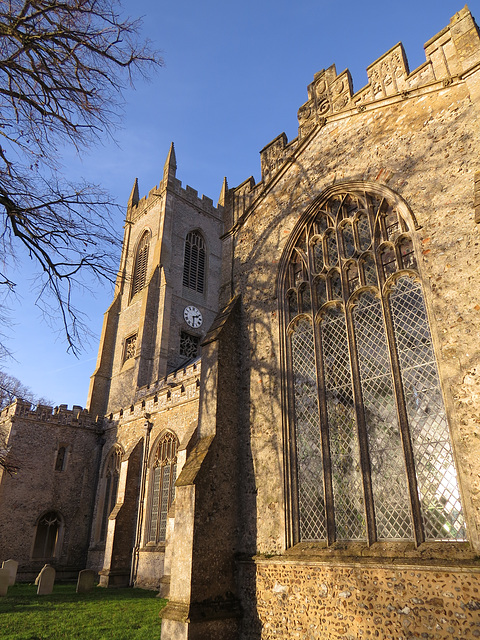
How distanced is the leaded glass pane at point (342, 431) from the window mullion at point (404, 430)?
789 mm

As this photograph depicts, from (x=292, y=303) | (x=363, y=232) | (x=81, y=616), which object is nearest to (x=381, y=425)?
(x=292, y=303)

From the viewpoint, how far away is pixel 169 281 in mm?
28922

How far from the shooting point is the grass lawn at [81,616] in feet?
25.0

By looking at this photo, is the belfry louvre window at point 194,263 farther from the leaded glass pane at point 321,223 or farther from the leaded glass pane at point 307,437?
the leaded glass pane at point 307,437

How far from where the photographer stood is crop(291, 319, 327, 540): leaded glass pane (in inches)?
262

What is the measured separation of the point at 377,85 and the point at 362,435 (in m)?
6.05

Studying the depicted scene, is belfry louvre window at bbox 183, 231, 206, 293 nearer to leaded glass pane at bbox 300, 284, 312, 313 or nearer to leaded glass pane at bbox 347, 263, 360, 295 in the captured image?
leaded glass pane at bbox 300, 284, 312, 313

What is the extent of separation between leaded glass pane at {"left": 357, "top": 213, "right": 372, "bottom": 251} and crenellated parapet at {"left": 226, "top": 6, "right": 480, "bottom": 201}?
203 cm

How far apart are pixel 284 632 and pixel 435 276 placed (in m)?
5.33

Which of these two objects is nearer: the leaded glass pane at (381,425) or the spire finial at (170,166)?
the leaded glass pane at (381,425)

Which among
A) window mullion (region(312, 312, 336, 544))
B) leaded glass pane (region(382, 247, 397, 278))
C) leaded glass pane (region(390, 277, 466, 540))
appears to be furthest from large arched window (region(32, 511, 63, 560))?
leaded glass pane (region(382, 247, 397, 278))

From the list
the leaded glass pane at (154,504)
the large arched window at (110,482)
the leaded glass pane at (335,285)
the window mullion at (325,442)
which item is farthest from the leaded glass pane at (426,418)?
the large arched window at (110,482)

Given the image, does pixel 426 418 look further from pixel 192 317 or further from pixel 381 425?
pixel 192 317

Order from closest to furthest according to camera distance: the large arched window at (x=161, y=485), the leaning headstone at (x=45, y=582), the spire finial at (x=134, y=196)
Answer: the leaning headstone at (x=45, y=582) → the large arched window at (x=161, y=485) → the spire finial at (x=134, y=196)
